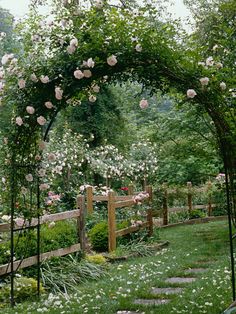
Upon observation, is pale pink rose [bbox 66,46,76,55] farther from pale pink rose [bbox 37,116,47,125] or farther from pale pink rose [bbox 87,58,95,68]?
pale pink rose [bbox 37,116,47,125]

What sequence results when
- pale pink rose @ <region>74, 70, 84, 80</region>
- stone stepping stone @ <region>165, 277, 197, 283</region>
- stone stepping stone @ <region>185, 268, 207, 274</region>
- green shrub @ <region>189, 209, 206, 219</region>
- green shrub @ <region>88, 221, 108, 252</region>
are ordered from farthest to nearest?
green shrub @ <region>189, 209, 206, 219</region> → green shrub @ <region>88, 221, 108, 252</region> → stone stepping stone @ <region>185, 268, 207, 274</region> → stone stepping stone @ <region>165, 277, 197, 283</region> → pale pink rose @ <region>74, 70, 84, 80</region>

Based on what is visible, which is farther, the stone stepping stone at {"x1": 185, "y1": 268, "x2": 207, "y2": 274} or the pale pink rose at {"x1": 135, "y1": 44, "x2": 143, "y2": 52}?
the stone stepping stone at {"x1": 185, "y1": 268, "x2": 207, "y2": 274}

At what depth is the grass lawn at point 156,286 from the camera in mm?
4688

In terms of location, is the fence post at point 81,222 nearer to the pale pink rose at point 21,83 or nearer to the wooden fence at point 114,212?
the wooden fence at point 114,212

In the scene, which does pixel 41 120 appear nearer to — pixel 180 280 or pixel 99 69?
pixel 99 69

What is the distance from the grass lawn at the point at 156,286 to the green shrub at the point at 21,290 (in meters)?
0.35

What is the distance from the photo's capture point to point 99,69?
4.85 metres

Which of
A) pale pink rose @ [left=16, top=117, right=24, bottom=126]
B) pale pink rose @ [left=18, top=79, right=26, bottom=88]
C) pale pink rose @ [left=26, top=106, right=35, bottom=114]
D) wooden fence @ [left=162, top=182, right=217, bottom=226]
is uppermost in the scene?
pale pink rose @ [left=18, top=79, right=26, bottom=88]

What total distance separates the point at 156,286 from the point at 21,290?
1.58 m

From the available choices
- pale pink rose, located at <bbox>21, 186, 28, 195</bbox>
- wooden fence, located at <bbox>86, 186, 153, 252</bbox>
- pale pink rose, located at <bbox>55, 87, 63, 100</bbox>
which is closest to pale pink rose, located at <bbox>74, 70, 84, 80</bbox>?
pale pink rose, located at <bbox>55, 87, 63, 100</bbox>

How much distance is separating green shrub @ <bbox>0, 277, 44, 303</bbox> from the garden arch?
0.98 m

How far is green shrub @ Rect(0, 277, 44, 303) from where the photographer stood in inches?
216

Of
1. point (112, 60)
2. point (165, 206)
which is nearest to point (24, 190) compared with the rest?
point (112, 60)

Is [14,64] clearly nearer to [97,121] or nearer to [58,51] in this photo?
[58,51]
